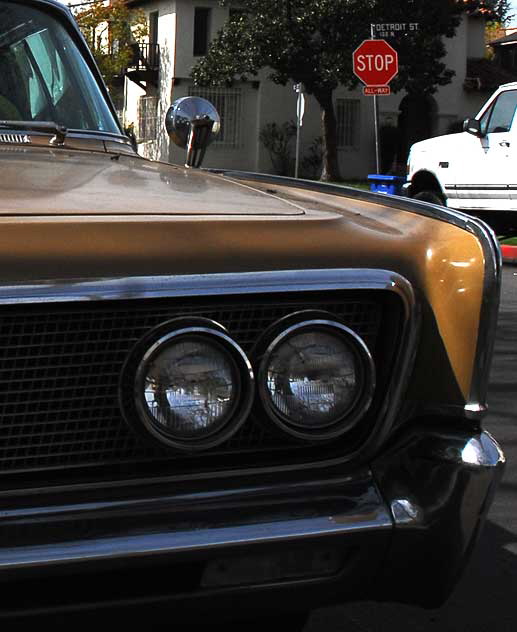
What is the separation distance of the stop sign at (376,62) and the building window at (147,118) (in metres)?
24.6

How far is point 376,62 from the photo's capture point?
15.4 metres

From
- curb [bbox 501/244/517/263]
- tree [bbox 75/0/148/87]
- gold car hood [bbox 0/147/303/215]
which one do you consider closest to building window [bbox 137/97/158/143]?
tree [bbox 75/0/148/87]

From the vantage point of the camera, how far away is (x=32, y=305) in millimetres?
2002

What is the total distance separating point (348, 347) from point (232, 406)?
23 cm

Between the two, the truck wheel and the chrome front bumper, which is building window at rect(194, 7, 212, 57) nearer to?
the truck wheel

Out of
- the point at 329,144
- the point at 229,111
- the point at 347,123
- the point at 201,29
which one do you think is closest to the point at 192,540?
the point at 329,144

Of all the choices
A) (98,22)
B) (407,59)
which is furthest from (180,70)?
(407,59)

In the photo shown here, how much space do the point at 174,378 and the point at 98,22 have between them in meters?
36.2

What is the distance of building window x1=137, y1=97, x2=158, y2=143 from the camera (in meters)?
39.8

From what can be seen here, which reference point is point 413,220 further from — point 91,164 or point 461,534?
point 91,164

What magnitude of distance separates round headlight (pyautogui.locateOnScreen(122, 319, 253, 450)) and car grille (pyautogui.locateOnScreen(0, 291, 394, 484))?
1.6 inches

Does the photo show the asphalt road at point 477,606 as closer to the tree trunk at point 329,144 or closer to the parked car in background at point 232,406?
the parked car in background at point 232,406

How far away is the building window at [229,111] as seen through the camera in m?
37.5

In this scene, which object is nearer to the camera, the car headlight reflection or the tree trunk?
the car headlight reflection
